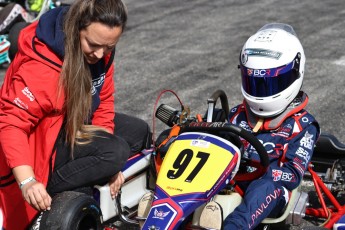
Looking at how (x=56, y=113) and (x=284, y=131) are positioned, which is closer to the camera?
(x=56, y=113)

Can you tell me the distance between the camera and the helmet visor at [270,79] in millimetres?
3859

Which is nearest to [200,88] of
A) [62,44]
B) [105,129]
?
[105,129]

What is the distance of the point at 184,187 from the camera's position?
10.8 feet

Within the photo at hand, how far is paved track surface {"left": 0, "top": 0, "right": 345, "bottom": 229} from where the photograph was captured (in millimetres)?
6504

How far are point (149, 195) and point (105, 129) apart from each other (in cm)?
50

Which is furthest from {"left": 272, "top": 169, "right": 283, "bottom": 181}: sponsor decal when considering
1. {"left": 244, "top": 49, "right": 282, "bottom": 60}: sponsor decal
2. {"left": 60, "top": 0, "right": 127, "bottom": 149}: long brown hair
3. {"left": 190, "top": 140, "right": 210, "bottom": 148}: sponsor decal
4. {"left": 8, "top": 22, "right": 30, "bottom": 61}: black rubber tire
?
{"left": 8, "top": 22, "right": 30, "bottom": 61}: black rubber tire

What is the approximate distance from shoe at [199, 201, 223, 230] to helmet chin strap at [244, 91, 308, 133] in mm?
780

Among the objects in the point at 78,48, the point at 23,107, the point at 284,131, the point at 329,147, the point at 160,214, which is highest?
the point at 78,48

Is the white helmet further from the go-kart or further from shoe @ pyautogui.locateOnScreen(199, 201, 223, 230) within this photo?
shoe @ pyautogui.locateOnScreen(199, 201, 223, 230)

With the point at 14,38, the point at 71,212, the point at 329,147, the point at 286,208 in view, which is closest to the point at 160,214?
the point at 71,212

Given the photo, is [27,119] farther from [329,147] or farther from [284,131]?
[329,147]

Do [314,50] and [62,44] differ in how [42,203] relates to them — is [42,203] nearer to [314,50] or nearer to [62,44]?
[62,44]

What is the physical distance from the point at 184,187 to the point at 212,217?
20 cm

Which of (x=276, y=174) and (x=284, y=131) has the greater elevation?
(x=284, y=131)
